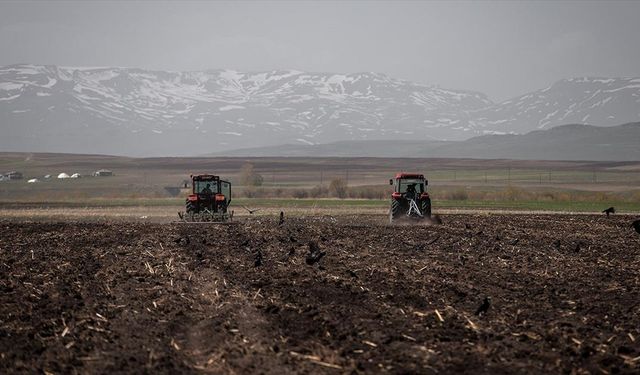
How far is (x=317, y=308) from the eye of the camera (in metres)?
16.1

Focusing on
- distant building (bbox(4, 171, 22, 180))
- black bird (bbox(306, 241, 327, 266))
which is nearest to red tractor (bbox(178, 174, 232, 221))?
black bird (bbox(306, 241, 327, 266))

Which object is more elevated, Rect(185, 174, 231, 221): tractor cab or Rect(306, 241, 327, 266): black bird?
Rect(185, 174, 231, 221): tractor cab

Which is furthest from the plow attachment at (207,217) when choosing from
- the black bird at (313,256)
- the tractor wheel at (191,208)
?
the black bird at (313,256)

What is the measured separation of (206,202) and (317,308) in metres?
28.3

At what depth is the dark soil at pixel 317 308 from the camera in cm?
1266

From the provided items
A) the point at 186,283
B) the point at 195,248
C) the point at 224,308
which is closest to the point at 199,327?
the point at 224,308

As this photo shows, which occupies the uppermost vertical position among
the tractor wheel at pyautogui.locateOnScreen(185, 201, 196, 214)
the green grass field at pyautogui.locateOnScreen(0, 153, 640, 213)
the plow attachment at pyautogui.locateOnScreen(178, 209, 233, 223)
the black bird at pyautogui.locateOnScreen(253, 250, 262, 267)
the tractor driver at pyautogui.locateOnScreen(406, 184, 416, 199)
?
the tractor driver at pyautogui.locateOnScreen(406, 184, 416, 199)

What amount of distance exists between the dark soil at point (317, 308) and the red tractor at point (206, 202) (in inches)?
563

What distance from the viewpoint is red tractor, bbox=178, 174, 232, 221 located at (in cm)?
4338

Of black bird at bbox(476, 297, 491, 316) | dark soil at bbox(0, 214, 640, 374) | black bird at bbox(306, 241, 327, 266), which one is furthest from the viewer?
black bird at bbox(306, 241, 327, 266)

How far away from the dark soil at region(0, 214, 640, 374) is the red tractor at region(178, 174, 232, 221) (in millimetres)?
14295

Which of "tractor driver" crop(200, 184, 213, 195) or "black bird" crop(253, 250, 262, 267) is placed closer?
"black bird" crop(253, 250, 262, 267)

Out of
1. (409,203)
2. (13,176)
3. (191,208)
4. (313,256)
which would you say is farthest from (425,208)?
(13,176)

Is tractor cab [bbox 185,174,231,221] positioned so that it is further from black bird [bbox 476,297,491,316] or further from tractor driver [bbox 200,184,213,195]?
black bird [bbox 476,297,491,316]
